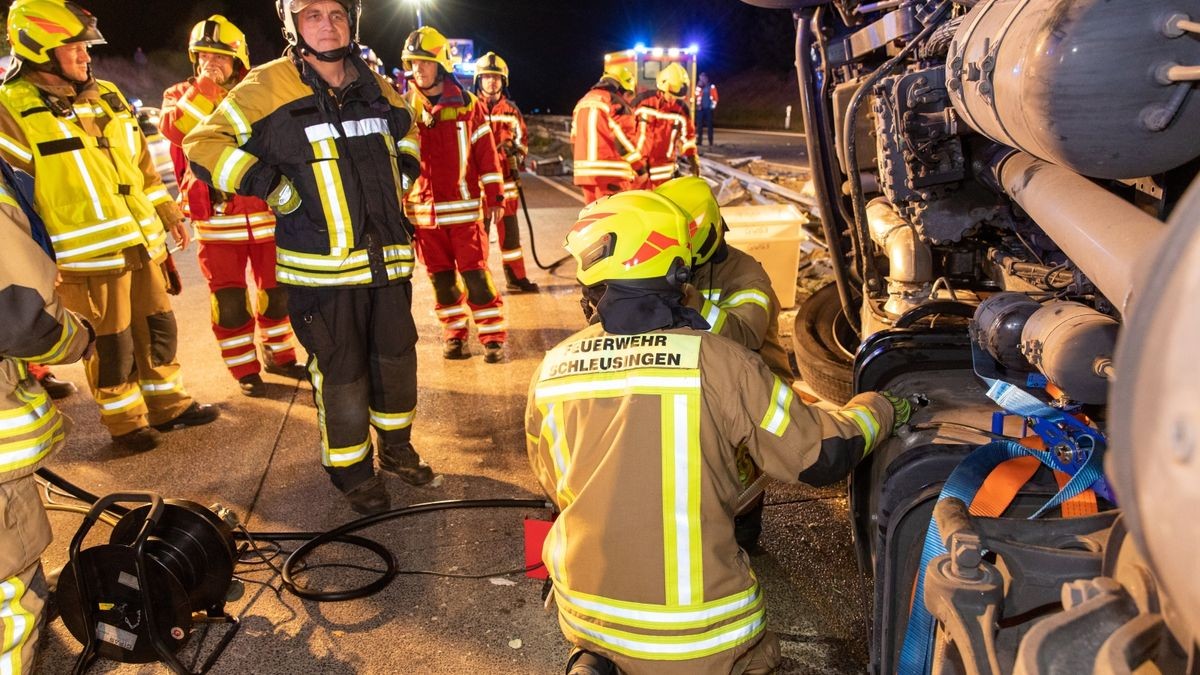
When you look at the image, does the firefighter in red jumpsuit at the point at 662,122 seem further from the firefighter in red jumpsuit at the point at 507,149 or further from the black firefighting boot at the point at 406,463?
the black firefighting boot at the point at 406,463

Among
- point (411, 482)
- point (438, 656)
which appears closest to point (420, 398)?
point (411, 482)

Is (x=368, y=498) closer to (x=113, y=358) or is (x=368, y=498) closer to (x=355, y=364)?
(x=355, y=364)

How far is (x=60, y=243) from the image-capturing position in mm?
3967

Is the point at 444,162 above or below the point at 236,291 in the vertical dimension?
above

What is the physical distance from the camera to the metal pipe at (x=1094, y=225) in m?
1.33

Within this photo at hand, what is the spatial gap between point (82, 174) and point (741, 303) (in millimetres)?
3248

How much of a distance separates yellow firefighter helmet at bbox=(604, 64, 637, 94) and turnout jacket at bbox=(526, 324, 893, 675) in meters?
5.46

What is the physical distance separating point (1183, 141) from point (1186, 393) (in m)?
0.97

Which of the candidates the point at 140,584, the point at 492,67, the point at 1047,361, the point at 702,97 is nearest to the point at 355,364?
the point at 140,584

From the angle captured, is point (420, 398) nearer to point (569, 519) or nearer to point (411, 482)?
point (411, 482)

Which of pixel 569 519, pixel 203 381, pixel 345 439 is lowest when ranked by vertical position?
pixel 203 381

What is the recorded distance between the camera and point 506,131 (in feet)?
26.2

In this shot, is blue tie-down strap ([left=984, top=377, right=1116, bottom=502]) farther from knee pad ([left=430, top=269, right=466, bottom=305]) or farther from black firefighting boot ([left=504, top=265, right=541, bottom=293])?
black firefighting boot ([left=504, top=265, right=541, bottom=293])

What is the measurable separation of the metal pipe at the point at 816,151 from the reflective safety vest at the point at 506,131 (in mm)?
4107
